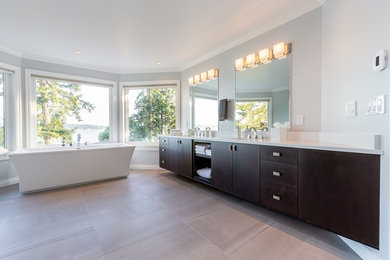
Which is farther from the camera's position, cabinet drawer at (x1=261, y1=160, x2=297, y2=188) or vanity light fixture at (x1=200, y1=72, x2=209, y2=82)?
vanity light fixture at (x1=200, y1=72, x2=209, y2=82)

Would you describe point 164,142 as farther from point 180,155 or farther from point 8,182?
point 8,182

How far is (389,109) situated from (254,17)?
5.90ft

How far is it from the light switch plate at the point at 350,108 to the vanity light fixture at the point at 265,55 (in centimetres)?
119

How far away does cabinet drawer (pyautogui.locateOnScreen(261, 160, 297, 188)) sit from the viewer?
1.79 metres

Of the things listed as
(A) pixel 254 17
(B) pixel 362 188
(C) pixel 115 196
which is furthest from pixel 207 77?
(B) pixel 362 188

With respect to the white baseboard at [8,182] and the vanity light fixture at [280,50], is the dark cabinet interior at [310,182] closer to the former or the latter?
the vanity light fixture at [280,50]

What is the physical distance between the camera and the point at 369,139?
1.34 meters

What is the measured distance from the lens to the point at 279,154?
6.23 feet

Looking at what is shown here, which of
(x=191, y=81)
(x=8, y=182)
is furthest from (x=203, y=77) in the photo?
(x=8, y=182)

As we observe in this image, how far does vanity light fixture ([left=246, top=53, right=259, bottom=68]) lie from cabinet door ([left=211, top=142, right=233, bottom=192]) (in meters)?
1.26

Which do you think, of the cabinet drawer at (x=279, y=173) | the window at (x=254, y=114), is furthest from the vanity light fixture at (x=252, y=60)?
the cabinet drawer at (x=279, y=173)

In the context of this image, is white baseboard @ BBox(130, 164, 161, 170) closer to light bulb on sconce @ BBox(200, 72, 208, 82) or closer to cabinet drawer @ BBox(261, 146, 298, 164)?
light bulb on sconce @ BBox(200, 72, 208, 82)

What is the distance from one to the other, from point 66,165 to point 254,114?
3.23 m

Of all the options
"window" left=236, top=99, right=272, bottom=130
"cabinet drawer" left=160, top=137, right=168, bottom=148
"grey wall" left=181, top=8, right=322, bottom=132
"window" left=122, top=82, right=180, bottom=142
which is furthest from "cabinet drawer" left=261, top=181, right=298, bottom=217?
"window" left=122, top=82, right=180, bottom=142
